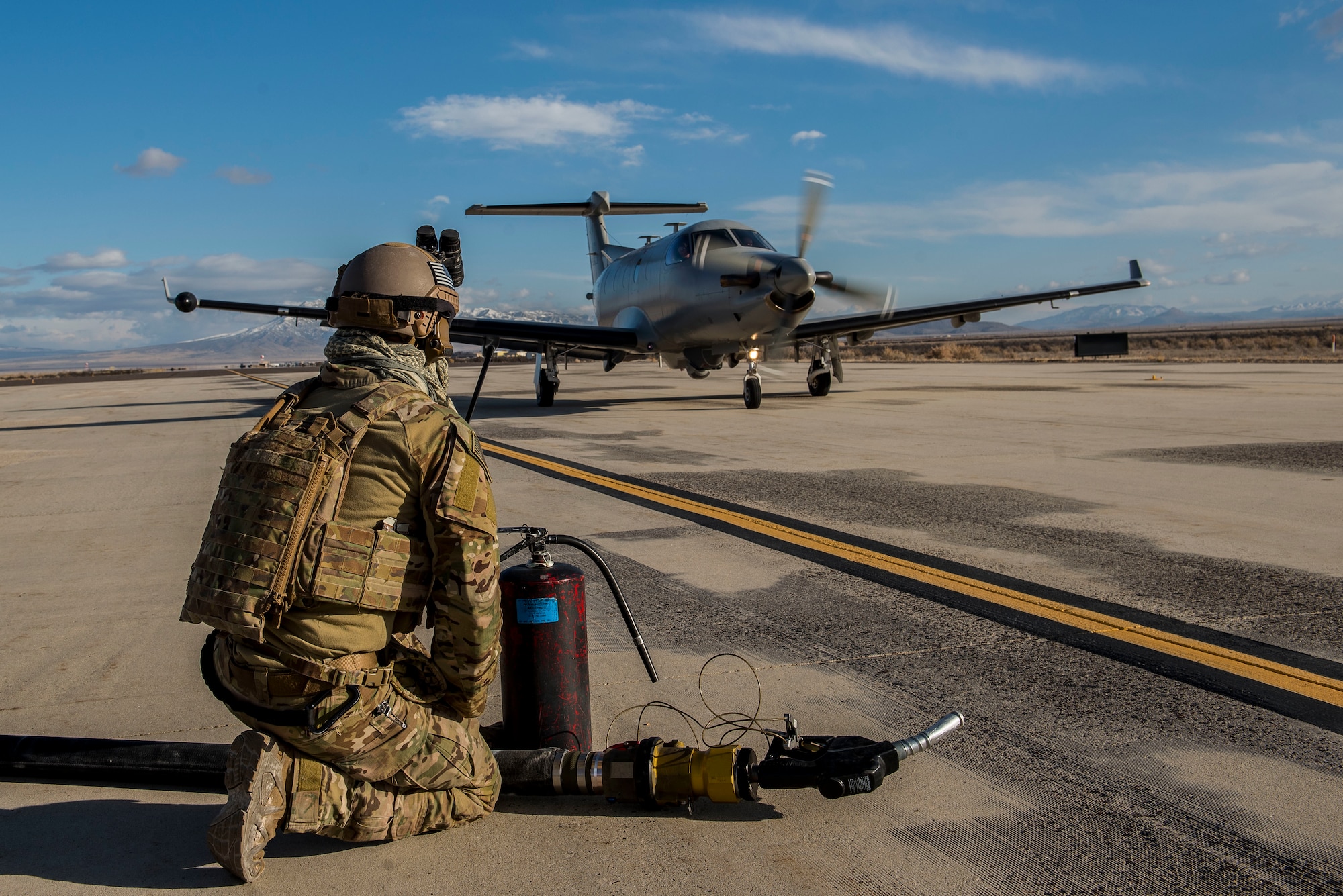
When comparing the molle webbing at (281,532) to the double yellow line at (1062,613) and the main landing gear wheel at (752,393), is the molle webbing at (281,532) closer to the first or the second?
the double yellow line at (1062,613)

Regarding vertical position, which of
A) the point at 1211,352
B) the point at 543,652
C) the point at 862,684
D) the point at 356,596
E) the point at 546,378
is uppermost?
the point at 1211,352

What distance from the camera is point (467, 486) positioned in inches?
120

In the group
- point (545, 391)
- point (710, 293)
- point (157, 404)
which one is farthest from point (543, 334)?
point (157, 404)

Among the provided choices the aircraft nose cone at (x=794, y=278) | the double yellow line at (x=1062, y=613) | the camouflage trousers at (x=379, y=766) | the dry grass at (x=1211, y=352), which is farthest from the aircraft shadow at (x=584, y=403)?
the dry grass at (x=1211, y=352)

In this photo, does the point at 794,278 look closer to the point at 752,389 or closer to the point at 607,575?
the point at 752,389

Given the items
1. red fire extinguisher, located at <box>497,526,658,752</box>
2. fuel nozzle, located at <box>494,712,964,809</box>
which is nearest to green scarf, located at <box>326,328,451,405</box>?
red fire extinguisher, located at <box>497,526,658,752</box>

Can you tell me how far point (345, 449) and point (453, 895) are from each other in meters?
1.35

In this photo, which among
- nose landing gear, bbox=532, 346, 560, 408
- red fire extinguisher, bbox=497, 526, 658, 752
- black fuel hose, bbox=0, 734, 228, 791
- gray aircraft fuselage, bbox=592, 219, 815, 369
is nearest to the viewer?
black fuel hose, bbox=0, 734, 228, 791

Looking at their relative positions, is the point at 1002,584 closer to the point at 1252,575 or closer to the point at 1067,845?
the point at 1252,575

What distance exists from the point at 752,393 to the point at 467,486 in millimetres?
17297

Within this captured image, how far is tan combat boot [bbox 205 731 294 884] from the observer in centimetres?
288

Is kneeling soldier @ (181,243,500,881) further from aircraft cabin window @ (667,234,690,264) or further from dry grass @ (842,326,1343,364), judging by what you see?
dry grass @ (842,326,1343,364)

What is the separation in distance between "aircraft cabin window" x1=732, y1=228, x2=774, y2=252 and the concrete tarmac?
8163 mm

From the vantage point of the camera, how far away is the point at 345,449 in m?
2.93
